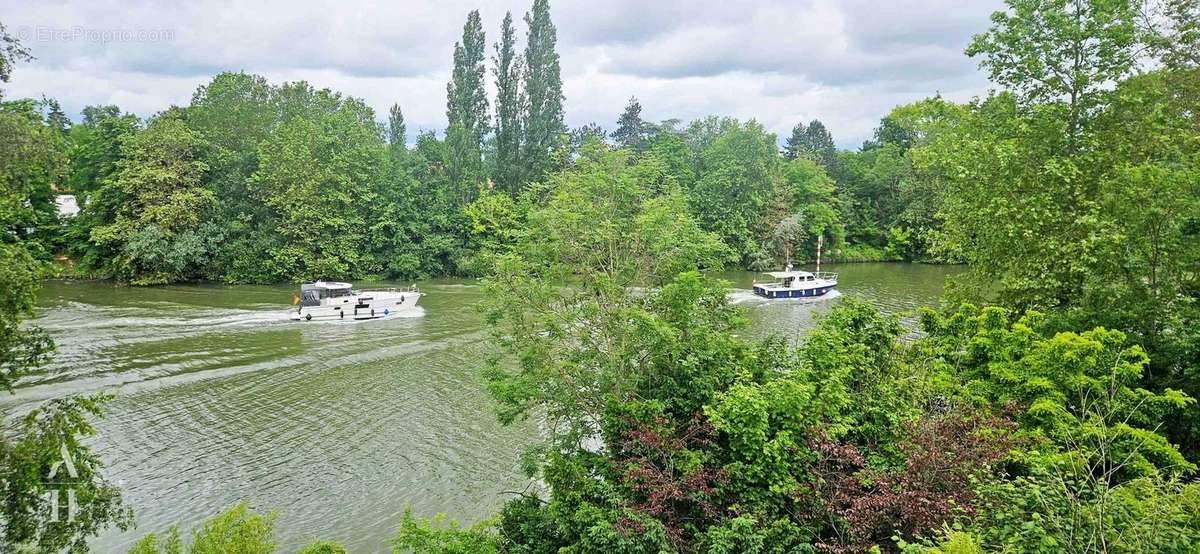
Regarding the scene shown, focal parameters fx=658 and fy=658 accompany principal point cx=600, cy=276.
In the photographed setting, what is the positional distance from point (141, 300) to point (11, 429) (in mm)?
18339

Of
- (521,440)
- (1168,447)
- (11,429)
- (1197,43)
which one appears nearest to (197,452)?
(11,429)

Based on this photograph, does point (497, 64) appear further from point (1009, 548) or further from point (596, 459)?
point (1009, 548)

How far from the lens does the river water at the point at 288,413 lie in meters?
13.3

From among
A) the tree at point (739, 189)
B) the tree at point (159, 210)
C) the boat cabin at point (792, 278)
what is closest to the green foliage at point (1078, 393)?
the boat cabin at point (792, 278)

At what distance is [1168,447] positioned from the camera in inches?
299

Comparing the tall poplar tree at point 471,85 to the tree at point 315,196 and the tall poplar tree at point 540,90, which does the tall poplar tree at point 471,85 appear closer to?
the tall poplar tree at point 540,90

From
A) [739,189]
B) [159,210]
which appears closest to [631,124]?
[739,189]

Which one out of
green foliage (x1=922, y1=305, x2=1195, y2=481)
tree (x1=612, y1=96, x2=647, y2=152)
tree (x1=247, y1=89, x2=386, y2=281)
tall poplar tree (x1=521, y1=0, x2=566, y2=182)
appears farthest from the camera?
tree (x1=612, y1=96, x2=647, y2=152)

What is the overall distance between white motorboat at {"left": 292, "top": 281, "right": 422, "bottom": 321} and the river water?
101 cm

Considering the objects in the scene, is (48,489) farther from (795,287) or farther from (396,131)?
(396,131)

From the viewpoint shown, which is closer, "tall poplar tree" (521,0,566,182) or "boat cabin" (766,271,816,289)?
"boat cabin" (766,271,816,289)

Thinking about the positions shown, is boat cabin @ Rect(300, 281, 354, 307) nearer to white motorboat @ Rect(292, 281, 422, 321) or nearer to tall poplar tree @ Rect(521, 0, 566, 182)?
white motorboat @ Rect(292, 281, 422, 321)

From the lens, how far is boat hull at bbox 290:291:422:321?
28.8 m

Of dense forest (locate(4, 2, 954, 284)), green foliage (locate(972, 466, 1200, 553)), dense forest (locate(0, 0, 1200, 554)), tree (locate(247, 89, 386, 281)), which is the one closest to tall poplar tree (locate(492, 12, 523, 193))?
dense forest (locate(4, 2, 954, 284))
